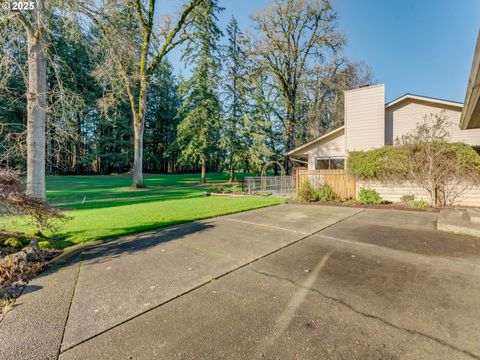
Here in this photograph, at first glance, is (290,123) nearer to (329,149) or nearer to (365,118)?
(329,149)

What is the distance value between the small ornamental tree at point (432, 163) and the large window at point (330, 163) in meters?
3.03

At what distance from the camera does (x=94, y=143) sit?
113 feet

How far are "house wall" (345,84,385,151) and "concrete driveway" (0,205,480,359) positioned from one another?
8216mm

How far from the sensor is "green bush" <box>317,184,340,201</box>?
1092 cm

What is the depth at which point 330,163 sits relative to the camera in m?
13.8

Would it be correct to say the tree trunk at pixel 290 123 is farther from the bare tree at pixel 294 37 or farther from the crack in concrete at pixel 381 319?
the crack in concrete at pixel 381 319

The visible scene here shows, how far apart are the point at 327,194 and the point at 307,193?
1022 mm

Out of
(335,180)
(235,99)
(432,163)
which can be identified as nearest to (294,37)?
(235,99)

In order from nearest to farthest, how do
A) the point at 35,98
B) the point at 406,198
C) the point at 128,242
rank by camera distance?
the point at 128,242 → the point at 35,98 → the point at 406,198

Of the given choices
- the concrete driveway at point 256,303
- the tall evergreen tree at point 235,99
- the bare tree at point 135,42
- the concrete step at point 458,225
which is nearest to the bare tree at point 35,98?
the bare tree at point 135,42

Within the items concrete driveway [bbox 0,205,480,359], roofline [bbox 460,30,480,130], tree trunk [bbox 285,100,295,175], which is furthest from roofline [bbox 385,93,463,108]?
tree trunk [bbox 285,100,295,175]

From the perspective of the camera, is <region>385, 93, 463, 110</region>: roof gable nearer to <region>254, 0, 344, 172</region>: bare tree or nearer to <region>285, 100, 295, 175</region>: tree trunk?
<region>285, 100, 295, 175</region>: tree trunk

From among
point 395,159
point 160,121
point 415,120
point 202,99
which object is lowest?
point 395,159

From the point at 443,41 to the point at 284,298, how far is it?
1694 cm
